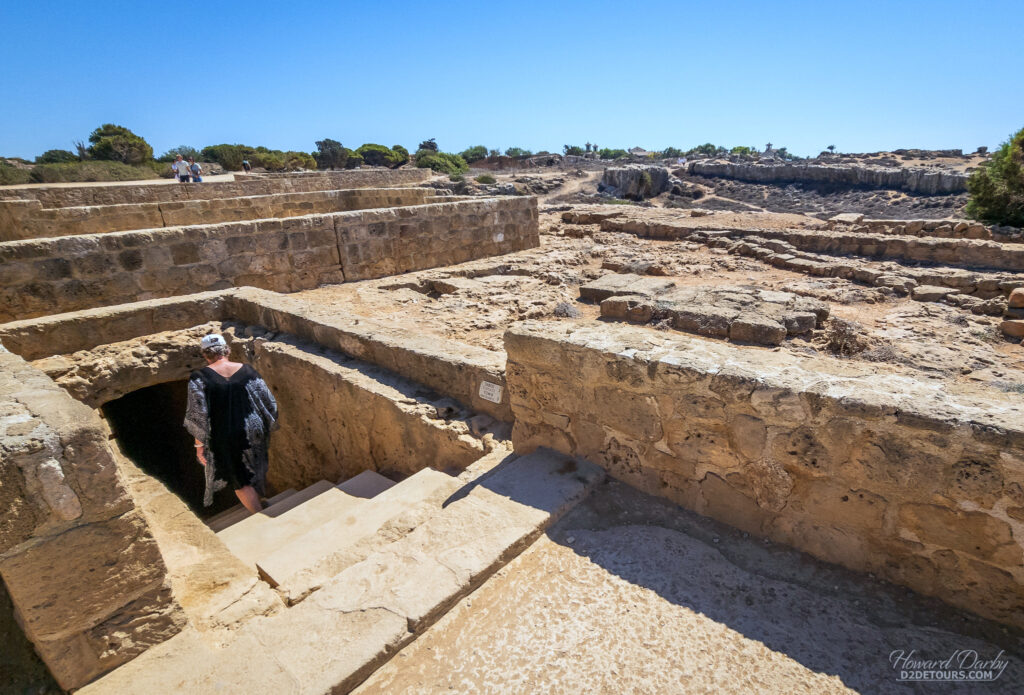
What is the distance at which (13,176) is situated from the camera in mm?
18797

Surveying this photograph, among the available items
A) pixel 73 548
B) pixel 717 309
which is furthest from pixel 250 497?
pixel 717 309

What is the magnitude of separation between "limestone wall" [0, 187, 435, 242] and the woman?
21.4 feet

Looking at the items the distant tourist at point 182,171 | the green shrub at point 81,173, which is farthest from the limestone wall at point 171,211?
the green shrub at point 81,173

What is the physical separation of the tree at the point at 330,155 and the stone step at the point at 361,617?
31652mm

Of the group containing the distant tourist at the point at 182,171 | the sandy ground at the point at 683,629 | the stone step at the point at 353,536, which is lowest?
the stone step at the point at 353,536

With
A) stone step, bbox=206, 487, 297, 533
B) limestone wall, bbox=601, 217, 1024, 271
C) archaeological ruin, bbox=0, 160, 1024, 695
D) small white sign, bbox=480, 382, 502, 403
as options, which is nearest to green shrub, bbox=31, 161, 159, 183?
archaeological ruin, bbox=0, 160, 1024, 695

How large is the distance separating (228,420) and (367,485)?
1.09 meters

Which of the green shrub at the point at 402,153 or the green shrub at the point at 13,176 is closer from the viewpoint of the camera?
the green shrub at the point at 13,176

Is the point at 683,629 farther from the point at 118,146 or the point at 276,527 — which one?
the point at 118,146

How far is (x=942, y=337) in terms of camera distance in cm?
542

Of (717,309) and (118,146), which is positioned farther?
(118,146)

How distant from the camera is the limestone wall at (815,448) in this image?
1.65 m

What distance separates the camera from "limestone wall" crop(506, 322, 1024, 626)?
5.41 feet

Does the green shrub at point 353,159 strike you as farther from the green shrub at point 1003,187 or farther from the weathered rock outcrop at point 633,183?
the green shrub at point 1003,187
